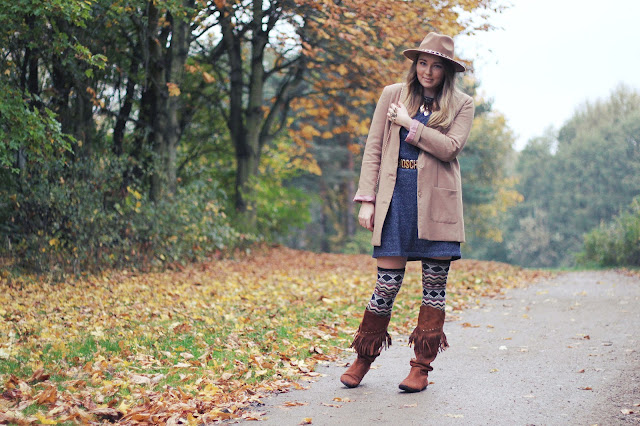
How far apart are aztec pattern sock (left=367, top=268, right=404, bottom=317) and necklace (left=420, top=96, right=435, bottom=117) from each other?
3.28ft

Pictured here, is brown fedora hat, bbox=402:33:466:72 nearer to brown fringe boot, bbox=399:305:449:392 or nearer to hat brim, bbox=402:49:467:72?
hat brim, bbox=402:49:467:72

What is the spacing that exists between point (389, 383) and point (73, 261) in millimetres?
7000

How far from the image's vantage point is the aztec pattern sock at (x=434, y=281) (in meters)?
4.23

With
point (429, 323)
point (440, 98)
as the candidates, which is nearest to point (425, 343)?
point (429, 323)

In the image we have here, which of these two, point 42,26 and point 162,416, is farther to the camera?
point 42,26

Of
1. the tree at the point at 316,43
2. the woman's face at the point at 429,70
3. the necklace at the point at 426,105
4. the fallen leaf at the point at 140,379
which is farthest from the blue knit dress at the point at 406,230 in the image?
the tree at the point at 316,43

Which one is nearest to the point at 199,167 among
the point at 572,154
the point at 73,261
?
the point at 73,261

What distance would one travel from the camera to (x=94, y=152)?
11594 mm

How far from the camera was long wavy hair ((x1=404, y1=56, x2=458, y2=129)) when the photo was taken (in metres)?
4.20

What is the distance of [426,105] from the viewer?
4336 millimetres

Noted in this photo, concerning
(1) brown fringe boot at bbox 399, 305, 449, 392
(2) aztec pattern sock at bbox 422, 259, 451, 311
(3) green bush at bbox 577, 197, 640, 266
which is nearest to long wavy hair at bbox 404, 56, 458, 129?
(2) aztec pattern sock at bbox 422, 259, 451, 311

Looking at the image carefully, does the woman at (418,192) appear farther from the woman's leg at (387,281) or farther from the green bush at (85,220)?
the green bush at (85,220)

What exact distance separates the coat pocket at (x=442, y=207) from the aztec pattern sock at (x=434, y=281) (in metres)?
0.28

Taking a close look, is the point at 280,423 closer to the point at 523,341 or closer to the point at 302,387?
the point at 302,387
